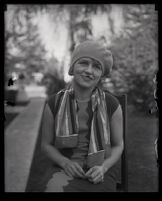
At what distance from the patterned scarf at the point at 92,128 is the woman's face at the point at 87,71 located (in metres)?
0.10

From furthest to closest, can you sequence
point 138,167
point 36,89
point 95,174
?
point 36,89, point 138,167, point 95,174

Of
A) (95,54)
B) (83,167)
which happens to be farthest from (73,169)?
(95,54)

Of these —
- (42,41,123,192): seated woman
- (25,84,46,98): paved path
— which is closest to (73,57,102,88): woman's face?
(42,41,123,192): seated woman

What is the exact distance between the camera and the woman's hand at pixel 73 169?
185 cm

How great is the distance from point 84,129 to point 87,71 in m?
0.35

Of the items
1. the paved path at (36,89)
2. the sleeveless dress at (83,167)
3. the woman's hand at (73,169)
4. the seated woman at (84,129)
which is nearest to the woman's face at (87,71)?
the seated woman at (84,129)

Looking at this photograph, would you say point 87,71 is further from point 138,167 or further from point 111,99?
point 138,167

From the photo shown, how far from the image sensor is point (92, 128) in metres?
1.91

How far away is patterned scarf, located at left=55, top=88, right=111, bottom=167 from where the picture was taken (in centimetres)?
189

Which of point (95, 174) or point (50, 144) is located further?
point (50, 144)

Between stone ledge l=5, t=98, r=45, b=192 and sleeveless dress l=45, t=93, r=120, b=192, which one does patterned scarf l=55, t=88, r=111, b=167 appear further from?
stone ledge l=5, t=98, r=45, b=192
